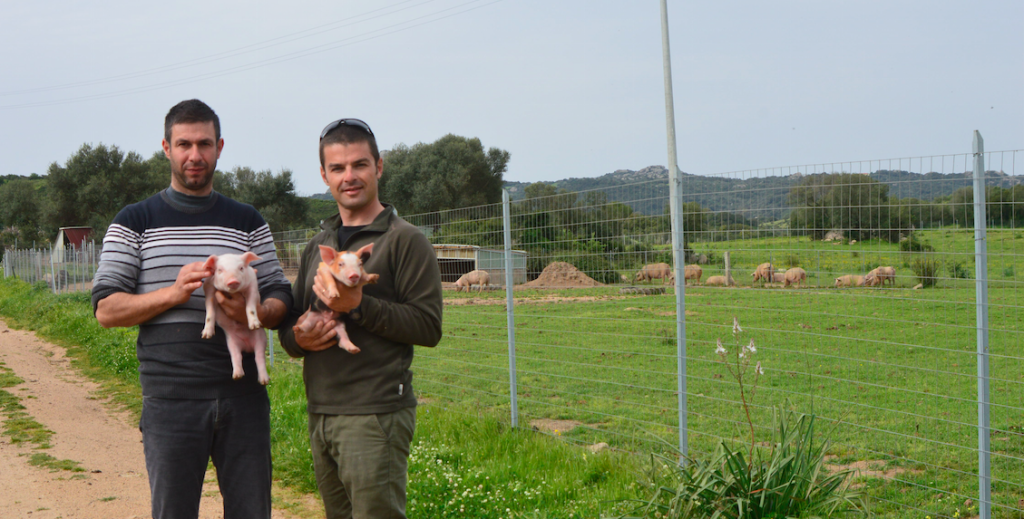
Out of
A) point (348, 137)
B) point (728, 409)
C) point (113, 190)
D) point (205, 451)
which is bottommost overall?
point (728, 409)

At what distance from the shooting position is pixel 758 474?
11.0 feet

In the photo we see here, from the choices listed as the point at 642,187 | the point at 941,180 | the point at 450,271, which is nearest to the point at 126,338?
the point at 450,271

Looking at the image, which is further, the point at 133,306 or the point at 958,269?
the point at 958,269

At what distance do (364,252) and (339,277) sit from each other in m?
0.15

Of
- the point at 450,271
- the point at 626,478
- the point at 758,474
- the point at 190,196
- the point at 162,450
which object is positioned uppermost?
the point at 190,196

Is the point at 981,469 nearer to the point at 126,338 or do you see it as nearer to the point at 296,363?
the point at 296,363

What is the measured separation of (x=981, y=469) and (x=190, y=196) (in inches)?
162

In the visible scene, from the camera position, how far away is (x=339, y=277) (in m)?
2.32

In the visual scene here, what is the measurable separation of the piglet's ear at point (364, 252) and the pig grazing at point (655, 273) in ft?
10.2

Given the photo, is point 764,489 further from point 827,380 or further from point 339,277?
point 827,380

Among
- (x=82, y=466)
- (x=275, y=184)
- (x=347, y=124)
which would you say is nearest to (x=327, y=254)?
(x=347, y=124)

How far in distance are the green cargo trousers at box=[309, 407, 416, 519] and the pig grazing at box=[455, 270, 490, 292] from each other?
14.4 feet

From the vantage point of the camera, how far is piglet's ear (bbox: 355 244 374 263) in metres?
2.40

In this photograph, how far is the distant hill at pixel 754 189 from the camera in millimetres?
3980
